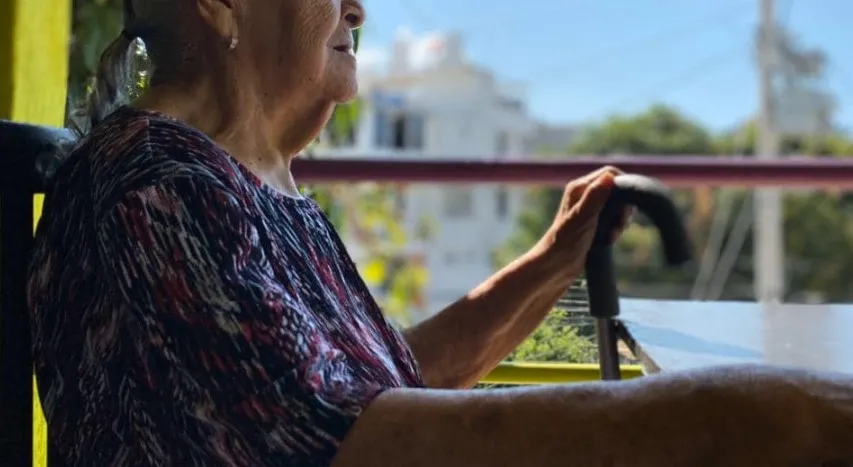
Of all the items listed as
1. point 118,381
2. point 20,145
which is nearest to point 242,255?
point 118,381

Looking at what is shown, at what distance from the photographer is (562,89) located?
17.6 metres

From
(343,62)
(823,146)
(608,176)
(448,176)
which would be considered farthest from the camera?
(823,146)

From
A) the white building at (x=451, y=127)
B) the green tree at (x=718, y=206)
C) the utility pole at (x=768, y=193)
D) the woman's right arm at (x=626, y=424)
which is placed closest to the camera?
the woman's right arm at (x=626, y=424)

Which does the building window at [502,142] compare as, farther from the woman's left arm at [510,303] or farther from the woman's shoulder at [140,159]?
the woman's shoulder at [140,159]

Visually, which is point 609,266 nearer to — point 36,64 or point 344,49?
point 344,49

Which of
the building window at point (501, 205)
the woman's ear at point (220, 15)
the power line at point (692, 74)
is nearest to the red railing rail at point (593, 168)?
the woman's ear at point (220, 15)

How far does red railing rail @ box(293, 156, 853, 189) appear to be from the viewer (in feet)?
6.24

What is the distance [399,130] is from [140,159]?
41.2 ft

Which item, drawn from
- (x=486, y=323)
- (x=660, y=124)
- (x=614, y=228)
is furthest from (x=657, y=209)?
(x=660, y=124)

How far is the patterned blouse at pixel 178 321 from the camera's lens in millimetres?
605

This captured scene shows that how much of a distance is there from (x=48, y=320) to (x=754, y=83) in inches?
501

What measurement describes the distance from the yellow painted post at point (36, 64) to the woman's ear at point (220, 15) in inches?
10.8

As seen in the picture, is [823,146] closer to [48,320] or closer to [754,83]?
[754,83]

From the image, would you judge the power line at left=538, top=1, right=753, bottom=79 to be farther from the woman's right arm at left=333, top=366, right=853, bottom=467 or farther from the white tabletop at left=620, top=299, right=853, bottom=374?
the woman's right arm at left=333, top=366, right=853, bottom=467
